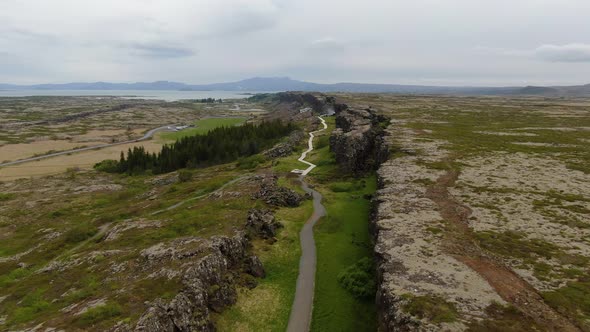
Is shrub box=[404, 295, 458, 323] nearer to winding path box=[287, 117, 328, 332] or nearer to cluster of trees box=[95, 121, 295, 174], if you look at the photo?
winding path box=[287, 117, 328, 332]

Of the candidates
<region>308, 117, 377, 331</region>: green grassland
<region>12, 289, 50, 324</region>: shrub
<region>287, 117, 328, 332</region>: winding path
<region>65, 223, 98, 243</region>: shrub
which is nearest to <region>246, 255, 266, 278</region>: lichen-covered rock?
<region>287, 117, 328, 332</region>: winding path

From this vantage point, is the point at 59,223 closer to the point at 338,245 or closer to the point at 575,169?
the point at 338,245

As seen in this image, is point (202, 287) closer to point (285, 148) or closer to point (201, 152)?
point (285, 148)

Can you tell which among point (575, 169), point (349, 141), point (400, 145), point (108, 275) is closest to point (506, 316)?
point (108, 275)

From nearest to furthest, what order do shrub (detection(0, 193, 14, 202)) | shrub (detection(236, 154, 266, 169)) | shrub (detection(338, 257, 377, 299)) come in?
shrub (detection(338, 257, 377, 299))
shrub (detection(0, 193, 14, 202))
shrub (detection(236, 154, 266, 169))

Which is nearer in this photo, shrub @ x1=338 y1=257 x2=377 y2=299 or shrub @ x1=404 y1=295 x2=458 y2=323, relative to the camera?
shrub @ x1=404 y1=295 x2=458 y2=323

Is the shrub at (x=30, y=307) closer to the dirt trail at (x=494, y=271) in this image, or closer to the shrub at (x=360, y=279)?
the shrub at (x=360, y=279)
